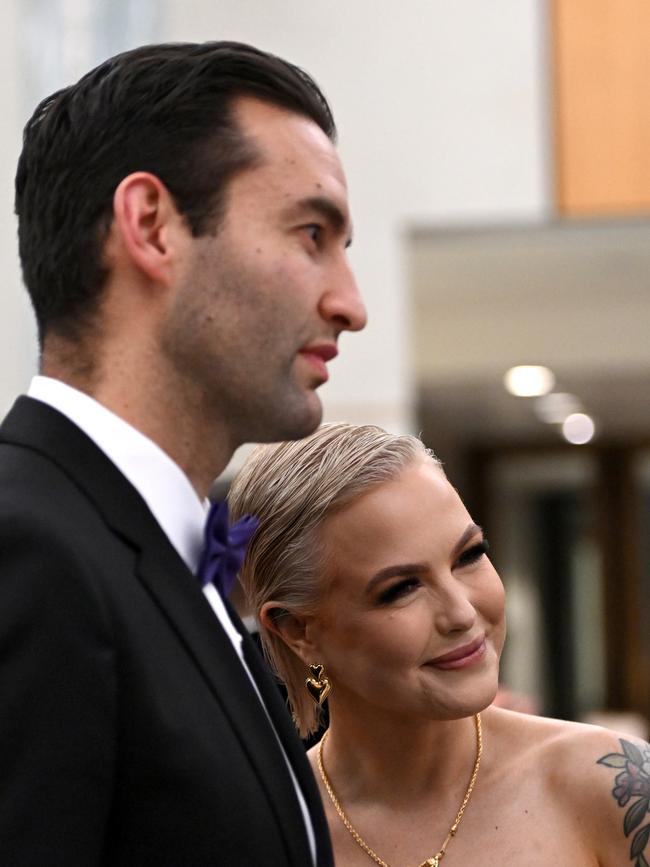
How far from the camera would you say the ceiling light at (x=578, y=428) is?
10.8 meters

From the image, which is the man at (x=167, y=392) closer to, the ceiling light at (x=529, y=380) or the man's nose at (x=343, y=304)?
the man's nose at (x=343, y=304)

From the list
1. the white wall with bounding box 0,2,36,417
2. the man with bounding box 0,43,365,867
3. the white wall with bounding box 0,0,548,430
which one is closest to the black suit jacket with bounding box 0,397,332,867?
the man with bounding box 0,43,365,867

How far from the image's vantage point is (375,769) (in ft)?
6.99

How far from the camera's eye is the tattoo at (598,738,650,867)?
77.4 inches

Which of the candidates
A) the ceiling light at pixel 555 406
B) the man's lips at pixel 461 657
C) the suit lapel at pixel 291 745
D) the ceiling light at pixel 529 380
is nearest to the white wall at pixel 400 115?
the ceiling light at pixel 529 380

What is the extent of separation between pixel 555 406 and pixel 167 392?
8.92m

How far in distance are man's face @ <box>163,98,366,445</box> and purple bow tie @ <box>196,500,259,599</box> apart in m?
0.09

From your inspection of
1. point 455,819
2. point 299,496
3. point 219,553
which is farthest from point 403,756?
point 219,553

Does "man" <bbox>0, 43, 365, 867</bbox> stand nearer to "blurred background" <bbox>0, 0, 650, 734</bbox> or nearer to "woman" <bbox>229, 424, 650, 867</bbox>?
"woman" <bbox>229, 424, 650, 867</bbox>

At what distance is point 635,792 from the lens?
199cm

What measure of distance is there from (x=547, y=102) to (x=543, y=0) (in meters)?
0.46

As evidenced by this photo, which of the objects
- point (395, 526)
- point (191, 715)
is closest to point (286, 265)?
point (191, 715)

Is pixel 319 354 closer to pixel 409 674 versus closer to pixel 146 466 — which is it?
pixel 146 466

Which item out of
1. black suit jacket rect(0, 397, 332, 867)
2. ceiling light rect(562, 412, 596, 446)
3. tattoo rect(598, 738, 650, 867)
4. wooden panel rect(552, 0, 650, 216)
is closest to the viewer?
black suit jacket rect(0, 397, 332, 867)
